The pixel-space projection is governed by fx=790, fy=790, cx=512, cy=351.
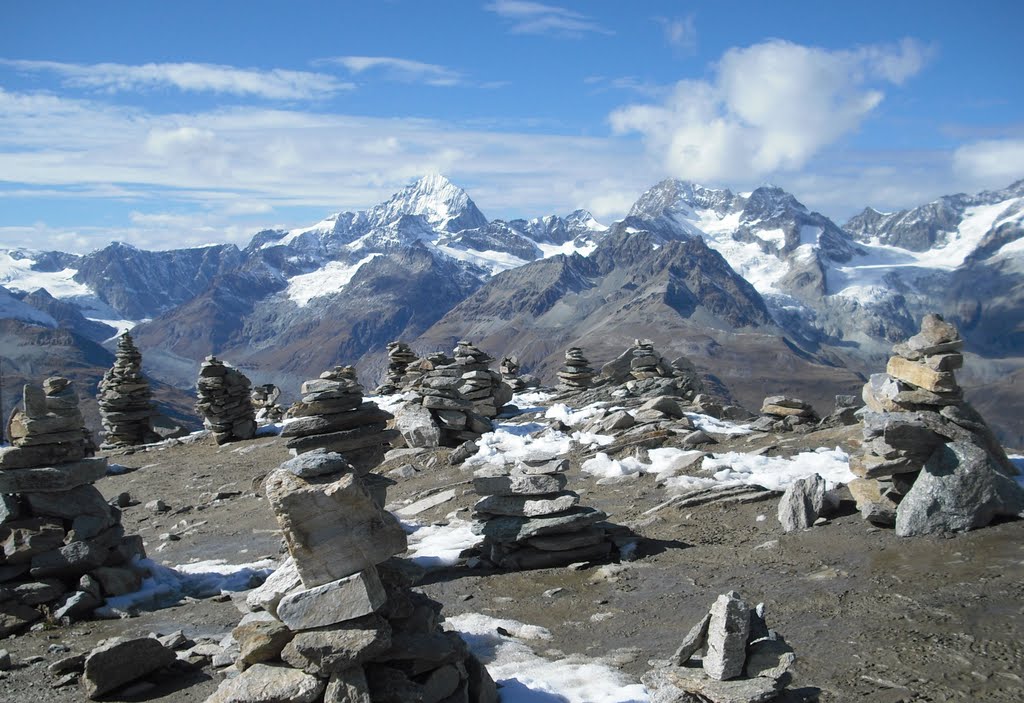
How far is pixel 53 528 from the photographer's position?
16359 mm

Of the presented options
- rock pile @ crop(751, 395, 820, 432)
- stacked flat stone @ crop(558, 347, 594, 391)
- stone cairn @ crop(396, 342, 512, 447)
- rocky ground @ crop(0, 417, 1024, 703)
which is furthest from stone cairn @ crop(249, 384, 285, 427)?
rock pile @ crop(751, 395, 820, 432)

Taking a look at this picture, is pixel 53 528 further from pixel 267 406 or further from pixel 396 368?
pixel 396 368

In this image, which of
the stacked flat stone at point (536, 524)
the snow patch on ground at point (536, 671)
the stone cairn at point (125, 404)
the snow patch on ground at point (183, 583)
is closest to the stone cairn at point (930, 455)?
the stacked flat stone at point (536, 524)

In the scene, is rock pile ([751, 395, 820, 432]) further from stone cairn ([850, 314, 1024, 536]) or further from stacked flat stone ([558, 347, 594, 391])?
stacked flat stone ([558, 347, 594, 391])

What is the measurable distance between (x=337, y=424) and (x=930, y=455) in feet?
46.3

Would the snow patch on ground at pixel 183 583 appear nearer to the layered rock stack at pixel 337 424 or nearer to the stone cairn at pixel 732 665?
the layered rock stack at pixel 337 424

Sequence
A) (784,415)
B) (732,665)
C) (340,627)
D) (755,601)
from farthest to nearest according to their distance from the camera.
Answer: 1. (784,415)
2. (755,601)
3. (340,627)
4. (732,665)

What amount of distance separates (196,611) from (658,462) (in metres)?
13.6

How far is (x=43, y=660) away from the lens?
13.0 m

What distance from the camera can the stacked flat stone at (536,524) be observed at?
654 inches

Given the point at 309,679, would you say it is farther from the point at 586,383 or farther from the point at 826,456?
the point at 586,383

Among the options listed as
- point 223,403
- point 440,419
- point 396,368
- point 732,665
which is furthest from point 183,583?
point 396,368

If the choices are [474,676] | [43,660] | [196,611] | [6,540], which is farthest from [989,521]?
[6,540]

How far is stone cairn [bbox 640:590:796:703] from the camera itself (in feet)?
27.9
